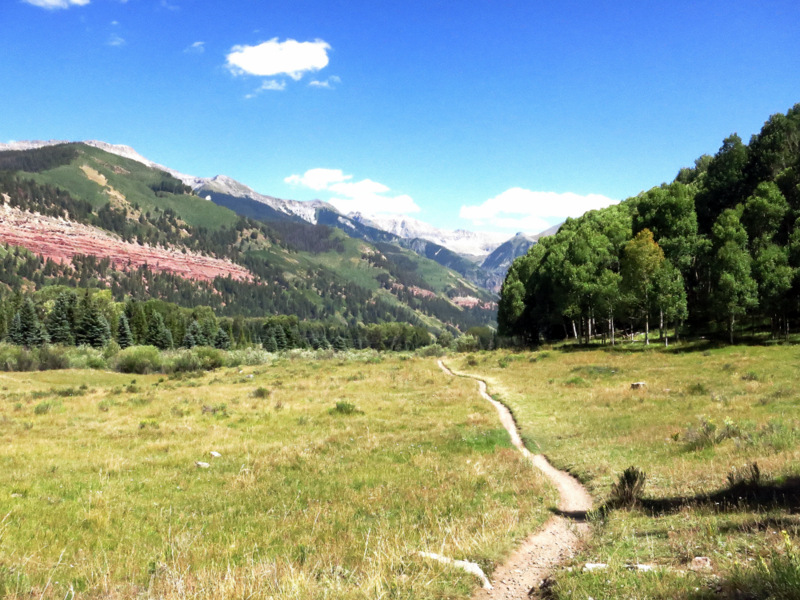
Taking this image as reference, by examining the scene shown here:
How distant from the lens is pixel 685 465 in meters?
14.5

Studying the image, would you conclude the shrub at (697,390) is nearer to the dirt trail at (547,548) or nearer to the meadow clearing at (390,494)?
the meadow clearing at (390,494)

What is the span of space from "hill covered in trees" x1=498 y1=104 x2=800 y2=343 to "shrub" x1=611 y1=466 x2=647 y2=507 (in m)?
45.2

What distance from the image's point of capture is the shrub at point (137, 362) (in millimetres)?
83625

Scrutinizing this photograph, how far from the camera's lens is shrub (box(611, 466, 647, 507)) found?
1163cm

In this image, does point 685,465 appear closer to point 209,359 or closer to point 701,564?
point 701,564

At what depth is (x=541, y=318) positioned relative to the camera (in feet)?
278

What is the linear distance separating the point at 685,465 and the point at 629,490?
4.26 meters

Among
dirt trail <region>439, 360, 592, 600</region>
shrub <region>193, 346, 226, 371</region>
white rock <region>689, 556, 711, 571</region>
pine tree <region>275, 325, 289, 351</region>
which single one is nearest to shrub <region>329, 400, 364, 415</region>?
dirt trail <region>439, 360, 592, 600</region>

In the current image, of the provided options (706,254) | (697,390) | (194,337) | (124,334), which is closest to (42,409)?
(697,390)

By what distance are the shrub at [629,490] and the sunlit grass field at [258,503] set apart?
196 cm

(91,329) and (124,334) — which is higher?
(91,329)

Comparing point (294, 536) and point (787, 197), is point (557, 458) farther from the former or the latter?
point (787, 197)

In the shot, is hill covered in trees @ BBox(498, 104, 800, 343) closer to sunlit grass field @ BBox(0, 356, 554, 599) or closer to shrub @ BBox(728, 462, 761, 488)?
sunlit grass field @ BBox(0, 356, 554, 599)

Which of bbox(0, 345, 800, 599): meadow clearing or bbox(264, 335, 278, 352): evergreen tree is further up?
bbox(0, 345, 800, 599): meadow clearing
